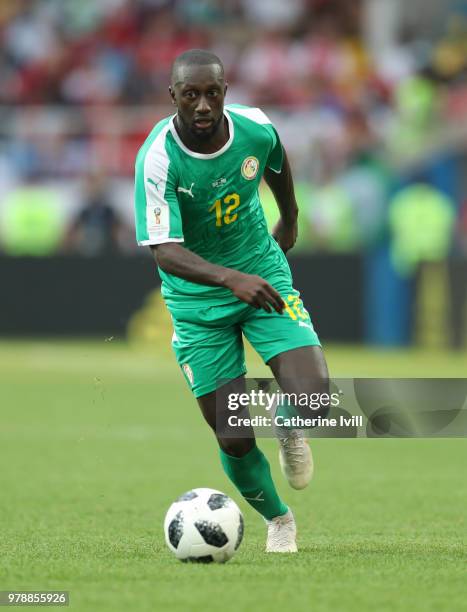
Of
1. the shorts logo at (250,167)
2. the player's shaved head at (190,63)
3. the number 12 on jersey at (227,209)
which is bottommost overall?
the number 12 on jersey at (227,209)

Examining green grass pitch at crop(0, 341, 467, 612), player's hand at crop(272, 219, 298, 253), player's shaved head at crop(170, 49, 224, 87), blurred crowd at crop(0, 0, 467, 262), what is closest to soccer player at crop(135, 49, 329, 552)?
player's shaved head at crop(170, 49, 224, 87)

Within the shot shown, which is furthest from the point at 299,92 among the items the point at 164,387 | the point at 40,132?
the point at 164,387

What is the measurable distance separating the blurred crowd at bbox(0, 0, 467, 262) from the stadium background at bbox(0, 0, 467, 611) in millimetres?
36

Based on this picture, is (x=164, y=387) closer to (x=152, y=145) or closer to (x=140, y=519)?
(x=140, y=519)

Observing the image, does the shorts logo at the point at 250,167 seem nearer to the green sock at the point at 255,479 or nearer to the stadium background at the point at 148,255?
the green sock at the point at 255,479

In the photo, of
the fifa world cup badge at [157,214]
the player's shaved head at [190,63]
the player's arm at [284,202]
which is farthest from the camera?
the player's arm at [284,202]

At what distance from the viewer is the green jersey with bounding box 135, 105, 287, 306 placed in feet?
20.5

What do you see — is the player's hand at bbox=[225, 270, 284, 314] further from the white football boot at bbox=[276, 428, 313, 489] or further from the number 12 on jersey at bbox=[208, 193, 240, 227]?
the white football boot at bbox=[276, 428, 313, 489]

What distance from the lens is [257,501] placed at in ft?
21.7

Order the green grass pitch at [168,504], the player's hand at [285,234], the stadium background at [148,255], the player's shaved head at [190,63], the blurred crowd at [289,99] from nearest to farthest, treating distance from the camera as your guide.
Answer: the green grass pitch at [168,504]
the player's shaved head at [190,63]
the player's hand at [285,234]
the stadium background at [148,255]
the blurred crowd at [289,99]

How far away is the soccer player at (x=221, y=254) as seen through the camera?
6172 mm

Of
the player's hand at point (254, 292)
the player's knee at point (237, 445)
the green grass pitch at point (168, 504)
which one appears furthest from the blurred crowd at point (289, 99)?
the player's hand at point (254, 292)

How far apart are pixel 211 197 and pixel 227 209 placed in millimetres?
112

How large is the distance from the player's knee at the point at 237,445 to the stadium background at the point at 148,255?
1063 millimetres
